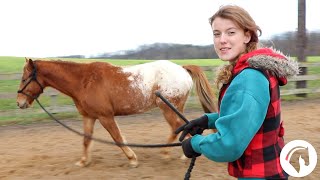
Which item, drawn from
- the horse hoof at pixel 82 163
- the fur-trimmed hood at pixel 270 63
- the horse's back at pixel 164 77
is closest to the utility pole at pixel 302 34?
the horse's back at pixel 164 77

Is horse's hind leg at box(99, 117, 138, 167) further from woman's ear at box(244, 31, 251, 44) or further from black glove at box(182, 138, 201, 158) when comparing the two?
woman's ear at box(244, 31, 251, 44)

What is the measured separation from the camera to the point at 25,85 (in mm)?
5586

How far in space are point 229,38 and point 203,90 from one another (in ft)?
14.0

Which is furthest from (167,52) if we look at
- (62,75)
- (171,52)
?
(62,75)

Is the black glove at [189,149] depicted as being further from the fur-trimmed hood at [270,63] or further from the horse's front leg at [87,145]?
the horse's front leg at [87,145]

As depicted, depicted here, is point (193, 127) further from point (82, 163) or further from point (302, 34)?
point (302, 34)

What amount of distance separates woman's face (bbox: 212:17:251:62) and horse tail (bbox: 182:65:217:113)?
4142 millimetres

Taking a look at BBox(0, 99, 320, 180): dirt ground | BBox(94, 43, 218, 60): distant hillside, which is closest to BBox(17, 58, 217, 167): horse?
BBox(0, 99, 320, 180): dirt ground

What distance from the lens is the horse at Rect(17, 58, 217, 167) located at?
545cm

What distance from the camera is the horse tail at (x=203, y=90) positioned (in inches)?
233

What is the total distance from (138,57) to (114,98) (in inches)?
1208

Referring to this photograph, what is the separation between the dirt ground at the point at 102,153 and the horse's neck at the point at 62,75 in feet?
3.77

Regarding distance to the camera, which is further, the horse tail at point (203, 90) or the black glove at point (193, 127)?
the horse tail at point (203, 90)

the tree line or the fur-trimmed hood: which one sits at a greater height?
the fur-trimmed hood
